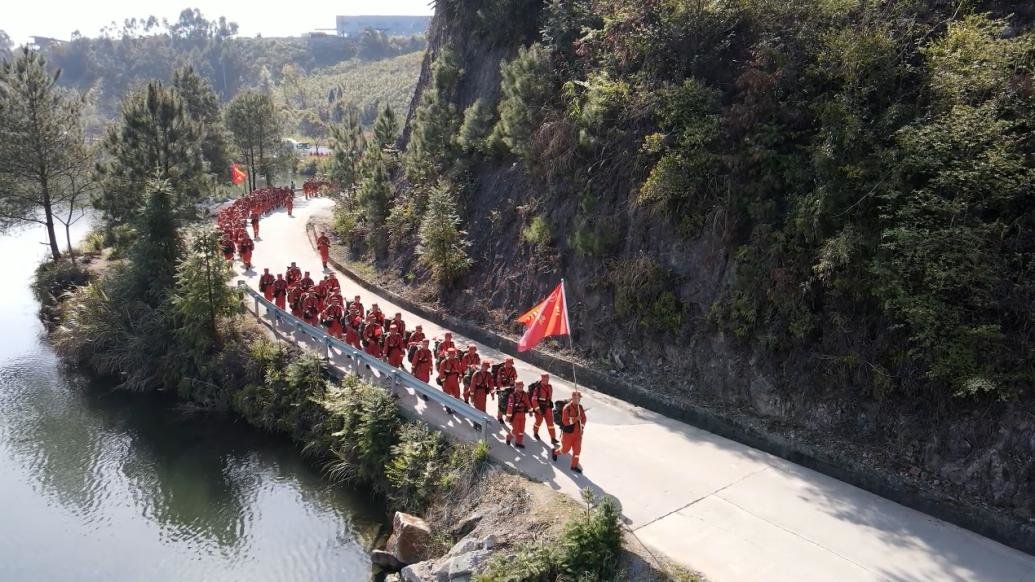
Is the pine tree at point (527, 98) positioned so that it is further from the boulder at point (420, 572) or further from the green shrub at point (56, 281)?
the green shrub at point (56, 281)

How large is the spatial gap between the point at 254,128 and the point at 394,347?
3419cm

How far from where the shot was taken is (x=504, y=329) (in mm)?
15664

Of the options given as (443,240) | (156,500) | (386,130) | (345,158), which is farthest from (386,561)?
(345,158)

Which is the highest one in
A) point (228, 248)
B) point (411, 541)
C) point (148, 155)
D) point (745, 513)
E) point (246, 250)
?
point (148, 155)

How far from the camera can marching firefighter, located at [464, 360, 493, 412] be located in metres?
11.9

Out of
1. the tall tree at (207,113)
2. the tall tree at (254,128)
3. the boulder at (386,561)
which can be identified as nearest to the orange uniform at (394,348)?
the boulder at (386,561)

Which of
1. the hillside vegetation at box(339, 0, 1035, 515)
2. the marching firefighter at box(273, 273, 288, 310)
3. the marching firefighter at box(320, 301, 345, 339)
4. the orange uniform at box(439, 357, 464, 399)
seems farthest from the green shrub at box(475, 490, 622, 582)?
the marching firefighter at box(273, 273, 288, 310)

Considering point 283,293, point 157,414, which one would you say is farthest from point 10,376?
point 283,293

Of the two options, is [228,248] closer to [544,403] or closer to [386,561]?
[386,561]

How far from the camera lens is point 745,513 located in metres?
9.04

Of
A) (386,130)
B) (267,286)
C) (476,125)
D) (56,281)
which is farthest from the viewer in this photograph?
(386,130)

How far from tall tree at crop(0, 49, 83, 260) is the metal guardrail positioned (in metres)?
13.2

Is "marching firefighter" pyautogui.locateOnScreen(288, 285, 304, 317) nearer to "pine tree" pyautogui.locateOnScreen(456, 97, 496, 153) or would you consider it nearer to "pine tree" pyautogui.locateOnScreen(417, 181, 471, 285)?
"pine tree" pyautogui.locateOnScreen(417, 181, 471, 285)

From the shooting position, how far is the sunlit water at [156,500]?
11320 mm
